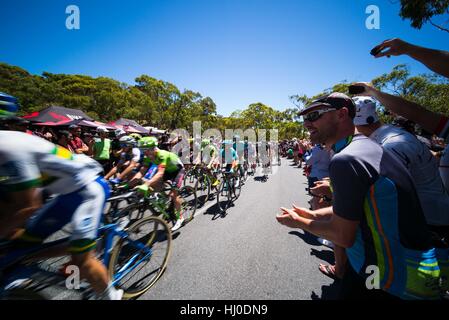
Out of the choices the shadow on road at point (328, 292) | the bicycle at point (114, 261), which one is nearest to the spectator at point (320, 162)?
the shadow on road at point (328, 292)

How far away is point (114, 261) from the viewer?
234 centimetres

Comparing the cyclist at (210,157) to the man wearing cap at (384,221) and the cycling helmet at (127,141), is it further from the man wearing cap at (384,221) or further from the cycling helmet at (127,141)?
the man wearing cap at (384,221)

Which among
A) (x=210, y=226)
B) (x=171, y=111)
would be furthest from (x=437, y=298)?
(x=171, y=111)

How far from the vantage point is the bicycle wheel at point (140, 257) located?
7.95ft

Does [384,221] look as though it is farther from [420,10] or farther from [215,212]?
[420,10]

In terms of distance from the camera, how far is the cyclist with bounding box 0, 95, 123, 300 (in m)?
1.53

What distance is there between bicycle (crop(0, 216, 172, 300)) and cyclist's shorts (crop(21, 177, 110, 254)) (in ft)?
0.48

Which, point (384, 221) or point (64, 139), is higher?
point (64, 139)

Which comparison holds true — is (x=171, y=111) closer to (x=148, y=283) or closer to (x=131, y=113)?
(x=131, y=113)

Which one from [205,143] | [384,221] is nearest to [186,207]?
[205,143]

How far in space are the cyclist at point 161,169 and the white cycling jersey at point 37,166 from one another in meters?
1.56

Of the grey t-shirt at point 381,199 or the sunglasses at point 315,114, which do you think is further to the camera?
the sunglasses at point 315,114

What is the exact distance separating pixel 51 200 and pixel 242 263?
9.15 ft

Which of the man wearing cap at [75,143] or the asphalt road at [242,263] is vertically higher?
the man wearing cap at [75,143]
